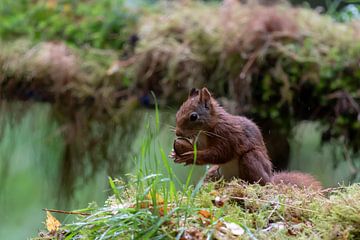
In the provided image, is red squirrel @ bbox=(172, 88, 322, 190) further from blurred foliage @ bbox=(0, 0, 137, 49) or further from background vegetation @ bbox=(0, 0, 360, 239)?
blurred foliage @ bbox=(0, 0, 137, 49)

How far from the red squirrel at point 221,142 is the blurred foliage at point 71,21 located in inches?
97.5

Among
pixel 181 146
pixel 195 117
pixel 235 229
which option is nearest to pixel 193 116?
pixel 195 117

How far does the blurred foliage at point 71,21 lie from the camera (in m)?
4.86

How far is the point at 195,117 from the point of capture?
2.24 meters

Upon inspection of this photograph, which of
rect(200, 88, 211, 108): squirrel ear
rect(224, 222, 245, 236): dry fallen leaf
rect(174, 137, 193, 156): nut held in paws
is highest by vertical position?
rect(200, 88, 211, 108): squirrel ear

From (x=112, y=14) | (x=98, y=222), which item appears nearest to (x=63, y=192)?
(x=112, y=14)

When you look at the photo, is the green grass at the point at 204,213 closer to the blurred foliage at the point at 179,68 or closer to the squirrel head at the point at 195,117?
the squirrel head at the point at 195,117

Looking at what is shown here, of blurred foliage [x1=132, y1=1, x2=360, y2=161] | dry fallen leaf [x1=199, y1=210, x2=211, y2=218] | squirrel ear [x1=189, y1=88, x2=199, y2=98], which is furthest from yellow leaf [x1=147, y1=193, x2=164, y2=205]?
blurred foliage [x1=132, y1=1, x2=360, y2=161]

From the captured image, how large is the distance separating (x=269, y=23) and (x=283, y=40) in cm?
16

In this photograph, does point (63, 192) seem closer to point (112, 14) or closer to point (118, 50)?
point (118, 50)

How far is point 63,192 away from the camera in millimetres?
4691

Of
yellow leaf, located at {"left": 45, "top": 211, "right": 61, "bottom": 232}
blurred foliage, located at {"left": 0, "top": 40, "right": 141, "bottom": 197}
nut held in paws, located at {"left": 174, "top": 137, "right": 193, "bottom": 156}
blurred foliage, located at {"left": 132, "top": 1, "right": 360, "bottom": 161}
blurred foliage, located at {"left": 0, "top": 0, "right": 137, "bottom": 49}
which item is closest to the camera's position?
yellow leaf, located at {"left": 45, "top": 211, "right": 61, "bottom": 232}

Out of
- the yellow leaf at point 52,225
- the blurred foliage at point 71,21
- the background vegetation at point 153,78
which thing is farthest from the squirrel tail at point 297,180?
the blurred foliage at point 71,21

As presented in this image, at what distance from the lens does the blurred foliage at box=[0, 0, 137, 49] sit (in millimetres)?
4859
